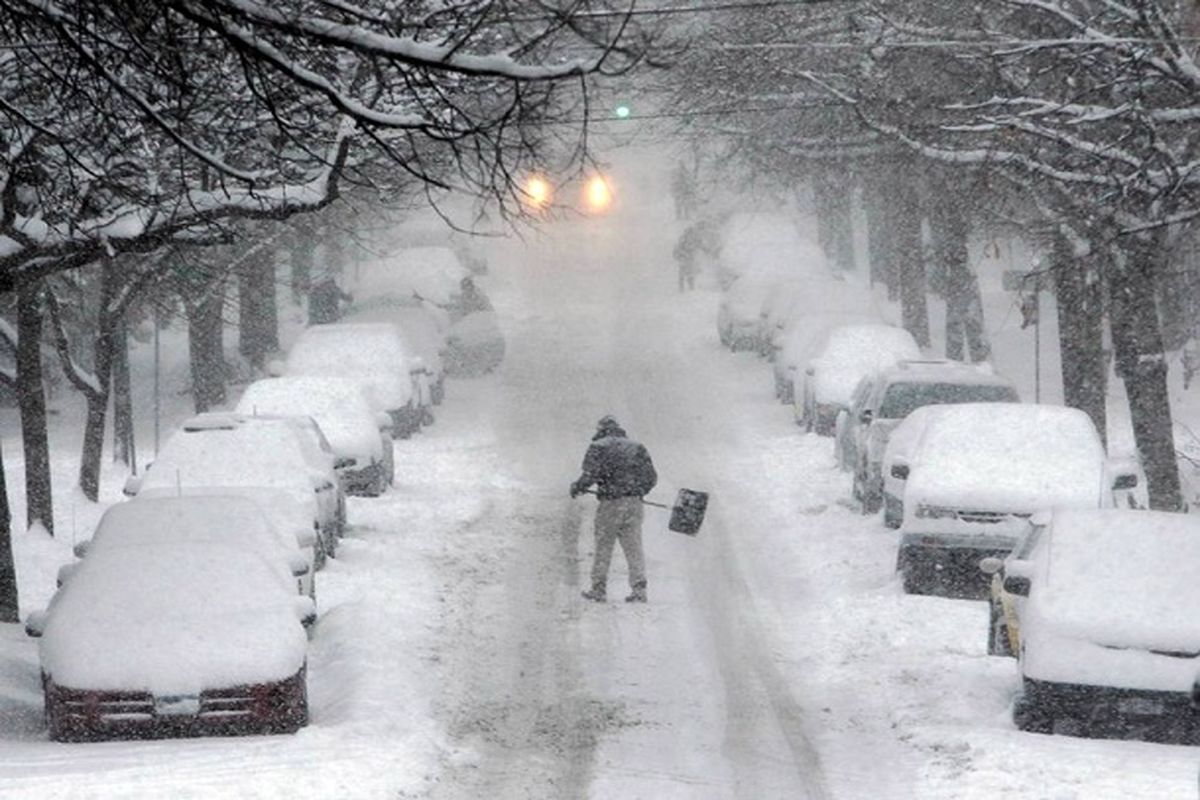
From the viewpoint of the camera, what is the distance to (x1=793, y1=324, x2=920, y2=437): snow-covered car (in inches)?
1212

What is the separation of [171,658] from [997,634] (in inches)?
256

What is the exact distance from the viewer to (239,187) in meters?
16.6

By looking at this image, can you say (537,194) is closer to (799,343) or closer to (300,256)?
(300,256)

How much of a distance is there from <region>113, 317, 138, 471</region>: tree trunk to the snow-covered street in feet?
6.50

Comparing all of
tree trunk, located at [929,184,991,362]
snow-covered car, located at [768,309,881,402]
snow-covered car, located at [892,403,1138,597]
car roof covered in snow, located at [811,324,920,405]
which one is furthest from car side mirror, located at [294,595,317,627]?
snow-covered car, located at [768,309,881,402]

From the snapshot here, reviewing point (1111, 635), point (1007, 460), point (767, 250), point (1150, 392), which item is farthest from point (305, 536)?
point (767, 250)

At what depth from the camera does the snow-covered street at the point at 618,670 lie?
12078mm

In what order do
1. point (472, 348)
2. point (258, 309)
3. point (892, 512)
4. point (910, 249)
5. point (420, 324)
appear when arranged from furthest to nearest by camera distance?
point (258, 309) < point (472, 348) < point (910, 249) < point (420, 324) < point (892, 512)

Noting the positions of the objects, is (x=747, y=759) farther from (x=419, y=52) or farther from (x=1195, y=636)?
(x=419, y=52)

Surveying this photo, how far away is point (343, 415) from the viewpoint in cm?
2591

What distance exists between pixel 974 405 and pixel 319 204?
366 inches

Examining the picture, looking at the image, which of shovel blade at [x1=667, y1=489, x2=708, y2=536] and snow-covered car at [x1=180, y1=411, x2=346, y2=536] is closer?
shovel blade at [x1=667, y1=489, x2=708, y2=536]

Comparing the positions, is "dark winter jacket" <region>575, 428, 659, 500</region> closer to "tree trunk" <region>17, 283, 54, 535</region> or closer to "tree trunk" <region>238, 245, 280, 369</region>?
Answer: "tree trunk" <region>17, 283, 54, 535</region>

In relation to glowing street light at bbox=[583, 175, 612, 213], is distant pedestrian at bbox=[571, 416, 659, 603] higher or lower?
lower
